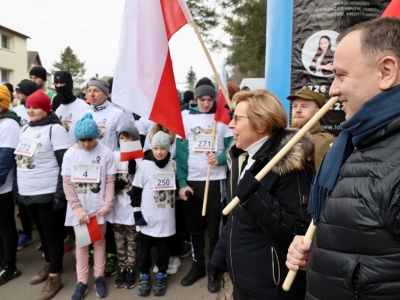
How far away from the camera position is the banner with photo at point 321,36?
3.26m

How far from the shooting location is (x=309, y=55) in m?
3.47

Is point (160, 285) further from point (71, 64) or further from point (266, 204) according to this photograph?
point (71, 64)

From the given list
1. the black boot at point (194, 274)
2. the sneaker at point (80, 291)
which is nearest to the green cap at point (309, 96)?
the black boot at point (194, 274)

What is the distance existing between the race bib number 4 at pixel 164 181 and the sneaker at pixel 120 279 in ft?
3.46

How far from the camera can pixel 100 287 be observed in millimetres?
3867

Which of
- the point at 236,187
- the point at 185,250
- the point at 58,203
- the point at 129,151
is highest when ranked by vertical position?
the point at 129,151

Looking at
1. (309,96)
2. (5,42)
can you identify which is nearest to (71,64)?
(5,42)

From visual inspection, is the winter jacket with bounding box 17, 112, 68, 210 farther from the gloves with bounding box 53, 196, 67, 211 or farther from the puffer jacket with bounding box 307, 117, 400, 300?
the puffer jacket with bounding box 307, 117, 400, 300

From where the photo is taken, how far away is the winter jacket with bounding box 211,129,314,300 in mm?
1976

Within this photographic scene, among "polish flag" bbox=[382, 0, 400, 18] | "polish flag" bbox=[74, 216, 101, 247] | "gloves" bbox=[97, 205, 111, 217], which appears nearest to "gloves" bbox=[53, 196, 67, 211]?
"polish flag" bbox=[74, 216, 101, 247]

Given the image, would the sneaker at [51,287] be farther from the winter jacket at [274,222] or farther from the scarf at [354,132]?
the scarf at [354,132]

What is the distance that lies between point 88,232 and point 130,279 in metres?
0.74

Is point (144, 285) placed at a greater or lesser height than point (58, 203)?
lesser

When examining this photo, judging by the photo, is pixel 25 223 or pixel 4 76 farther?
pixel 4 76
